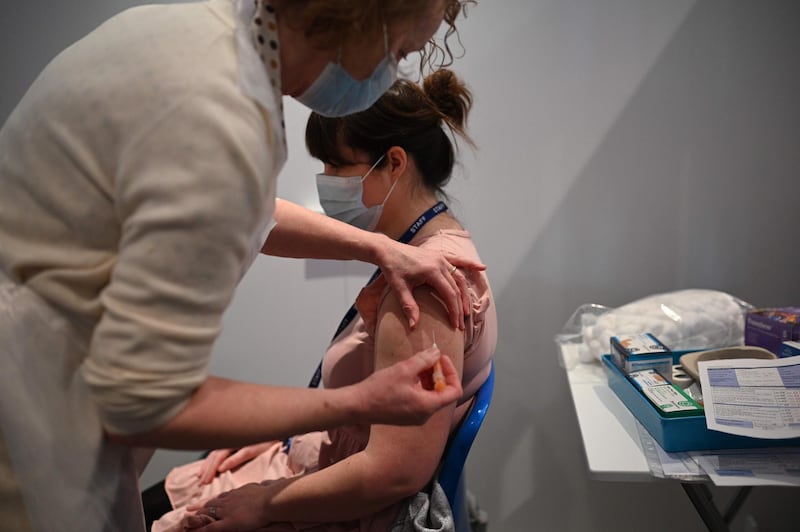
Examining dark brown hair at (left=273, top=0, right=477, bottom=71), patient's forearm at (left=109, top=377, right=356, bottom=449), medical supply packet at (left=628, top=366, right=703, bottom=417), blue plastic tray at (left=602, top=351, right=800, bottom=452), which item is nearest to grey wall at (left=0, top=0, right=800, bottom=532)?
medical supply packet at (left=628, top=366, right=703, bottom=417)

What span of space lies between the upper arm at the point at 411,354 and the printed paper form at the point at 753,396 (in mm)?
526

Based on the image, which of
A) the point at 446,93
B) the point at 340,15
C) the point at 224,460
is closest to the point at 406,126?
the point at 446,93

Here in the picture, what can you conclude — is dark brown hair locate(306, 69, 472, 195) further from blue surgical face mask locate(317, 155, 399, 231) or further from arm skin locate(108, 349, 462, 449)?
arm skin locate(108, 349, 462, 449)

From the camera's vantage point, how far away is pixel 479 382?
117 centimetres

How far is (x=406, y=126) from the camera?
1.28 m

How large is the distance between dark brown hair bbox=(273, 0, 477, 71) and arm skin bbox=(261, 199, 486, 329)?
456mm

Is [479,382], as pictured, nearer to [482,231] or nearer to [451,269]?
[451,269]

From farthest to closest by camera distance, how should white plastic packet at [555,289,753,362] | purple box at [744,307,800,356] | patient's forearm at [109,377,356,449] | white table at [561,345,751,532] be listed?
1. white plastic packet at [555,289,753,362]
2. purple box at [744,307,800,356]
3. white table at [561,345,751,532]
4. patient's forearm at [109,377,356,449]

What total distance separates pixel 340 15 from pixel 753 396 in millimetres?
1074

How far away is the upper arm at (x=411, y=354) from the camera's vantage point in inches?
37.5

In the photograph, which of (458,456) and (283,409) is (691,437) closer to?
(458,456)

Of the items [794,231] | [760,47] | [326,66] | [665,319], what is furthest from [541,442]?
[326,66]

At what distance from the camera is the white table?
1.07 meters

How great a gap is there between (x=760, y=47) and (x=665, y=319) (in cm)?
98
